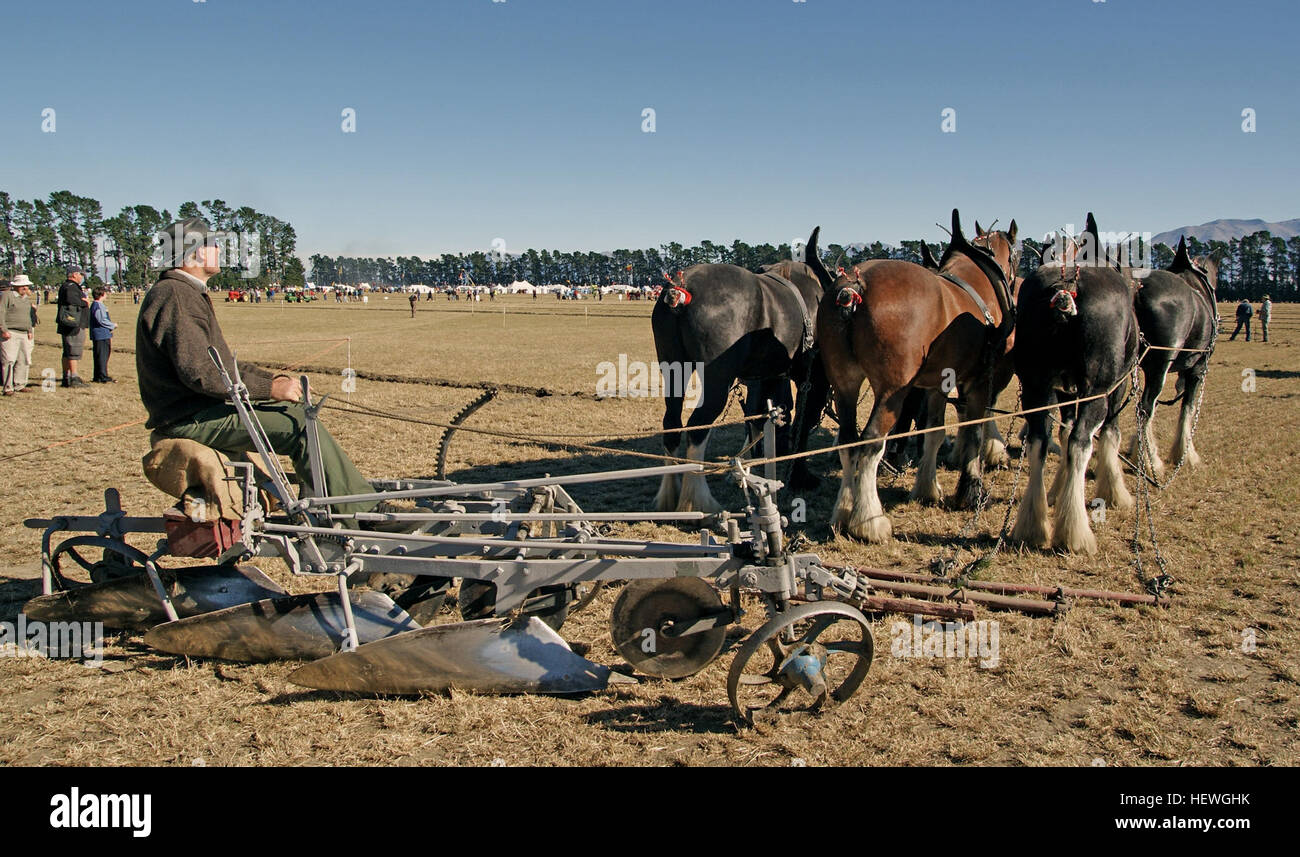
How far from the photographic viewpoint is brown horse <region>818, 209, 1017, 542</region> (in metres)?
6.32

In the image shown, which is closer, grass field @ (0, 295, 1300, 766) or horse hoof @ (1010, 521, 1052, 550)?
grass field @ (0, 295, 1300, 766)

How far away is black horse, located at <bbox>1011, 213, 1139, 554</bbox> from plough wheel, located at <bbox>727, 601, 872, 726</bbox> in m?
3.09

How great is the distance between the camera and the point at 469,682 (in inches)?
161

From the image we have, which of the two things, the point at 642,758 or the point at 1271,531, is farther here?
the point at 1271,531

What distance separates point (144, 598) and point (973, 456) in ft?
22.1

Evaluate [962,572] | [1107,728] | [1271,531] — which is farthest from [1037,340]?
[1107,728]

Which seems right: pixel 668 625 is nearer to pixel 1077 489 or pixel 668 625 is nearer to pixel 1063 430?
pixel 1077 489

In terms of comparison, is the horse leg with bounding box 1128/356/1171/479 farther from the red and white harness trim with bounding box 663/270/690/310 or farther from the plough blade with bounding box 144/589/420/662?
the plough blade with bounding box 144/589/420/662

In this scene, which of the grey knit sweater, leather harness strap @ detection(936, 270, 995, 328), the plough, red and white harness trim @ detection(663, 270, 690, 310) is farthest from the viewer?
red and white harness trim @ detection(663, 270, 690, 310)

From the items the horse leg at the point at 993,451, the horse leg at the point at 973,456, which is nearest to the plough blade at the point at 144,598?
the horse leg at the point at 973,456

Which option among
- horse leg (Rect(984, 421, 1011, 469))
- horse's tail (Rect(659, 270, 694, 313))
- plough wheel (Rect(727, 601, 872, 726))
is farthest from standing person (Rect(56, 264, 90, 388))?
plough wheel (Rect(727, 601, 872, 726))

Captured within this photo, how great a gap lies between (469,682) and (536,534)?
1.50 m
